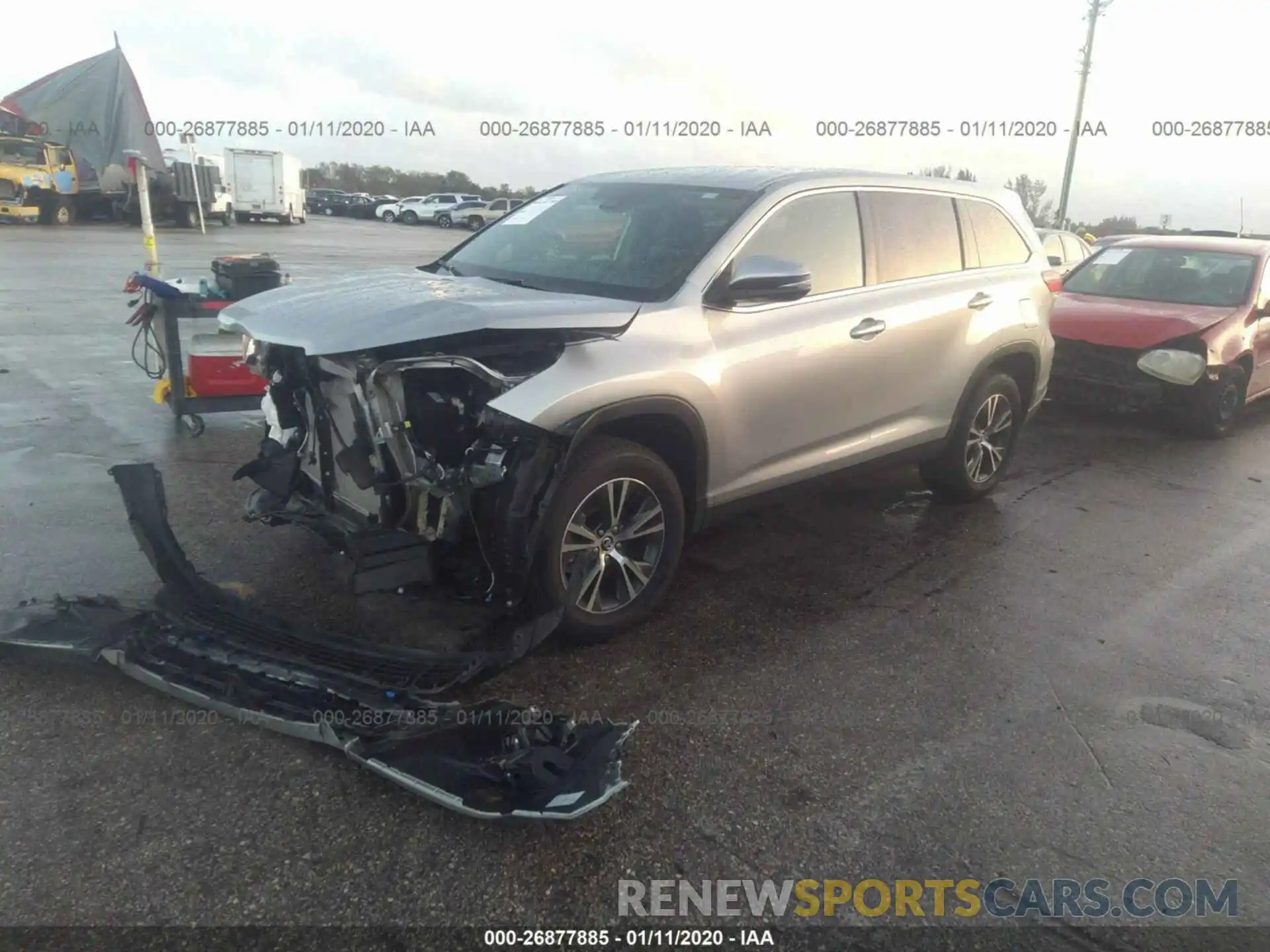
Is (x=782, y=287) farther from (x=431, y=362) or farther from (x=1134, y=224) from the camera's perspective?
(x=1134, y=224)

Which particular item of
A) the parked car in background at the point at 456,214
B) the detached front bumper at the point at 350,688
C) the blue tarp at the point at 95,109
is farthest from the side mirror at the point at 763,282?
the parked car in background at the point at 456,214

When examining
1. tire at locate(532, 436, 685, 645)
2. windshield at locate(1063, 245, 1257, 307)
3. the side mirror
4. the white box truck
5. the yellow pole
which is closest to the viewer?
tire at locate(532, 436, 685, 645)

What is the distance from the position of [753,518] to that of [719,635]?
158 cm

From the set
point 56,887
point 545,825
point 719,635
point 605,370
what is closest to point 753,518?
point 719,635

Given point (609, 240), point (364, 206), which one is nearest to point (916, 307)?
point (609, 240)

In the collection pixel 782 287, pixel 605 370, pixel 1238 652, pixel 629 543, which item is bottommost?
pixel 1238 652

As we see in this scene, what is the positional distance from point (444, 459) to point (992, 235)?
3996 millimetres

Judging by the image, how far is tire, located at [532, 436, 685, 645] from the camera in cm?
364

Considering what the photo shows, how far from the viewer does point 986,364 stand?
565cm

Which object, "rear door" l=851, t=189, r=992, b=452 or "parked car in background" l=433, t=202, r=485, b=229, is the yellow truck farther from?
"rear door" l=851, t=189, r=992, b=452

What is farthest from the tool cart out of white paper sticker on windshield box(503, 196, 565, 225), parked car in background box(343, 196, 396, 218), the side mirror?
parked car in background box(343, 196, 396, 218)

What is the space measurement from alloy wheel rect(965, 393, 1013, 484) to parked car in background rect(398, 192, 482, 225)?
4583 centimetres

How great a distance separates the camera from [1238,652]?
427 cm

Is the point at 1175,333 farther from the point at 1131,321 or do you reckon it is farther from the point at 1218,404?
the point at 1218,404
